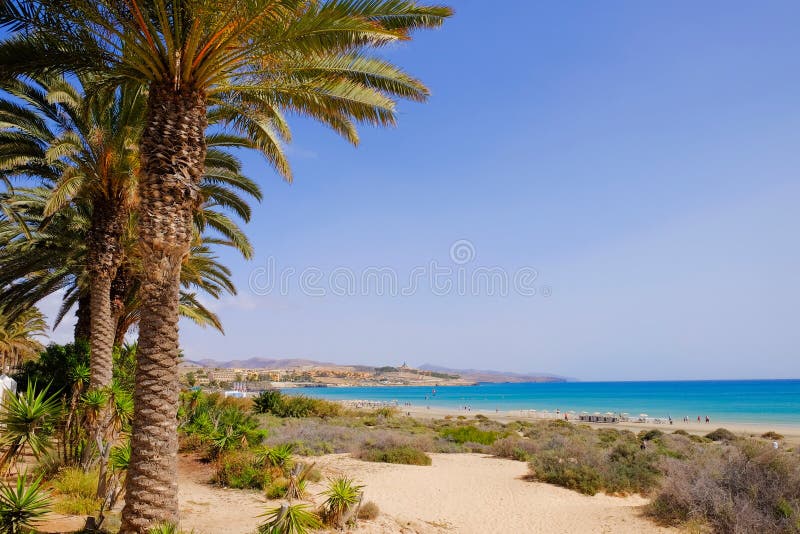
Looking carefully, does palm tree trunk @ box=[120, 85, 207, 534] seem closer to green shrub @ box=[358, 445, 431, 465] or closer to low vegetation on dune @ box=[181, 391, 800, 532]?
low vegetation on dune @ box=[181, 391, 800, 532]

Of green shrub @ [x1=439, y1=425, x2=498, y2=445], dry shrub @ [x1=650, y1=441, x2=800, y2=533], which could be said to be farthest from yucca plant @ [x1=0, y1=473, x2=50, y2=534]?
green shrub @ [x1=439, y1=425, x2=498, y2=445]

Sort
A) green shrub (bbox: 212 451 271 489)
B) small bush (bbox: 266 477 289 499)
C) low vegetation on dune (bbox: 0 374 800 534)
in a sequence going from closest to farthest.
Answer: low vegetation on dune (bbox: 0 374 800 534)
small bush (bbox: 266 477 289 499)
green shrub (bbox: 212 451 271 489)

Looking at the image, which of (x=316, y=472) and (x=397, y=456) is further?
(x=397, y=456)

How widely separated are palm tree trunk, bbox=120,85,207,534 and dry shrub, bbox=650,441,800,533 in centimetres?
994

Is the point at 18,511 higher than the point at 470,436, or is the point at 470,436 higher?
the point at 18,511

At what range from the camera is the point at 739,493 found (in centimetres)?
988

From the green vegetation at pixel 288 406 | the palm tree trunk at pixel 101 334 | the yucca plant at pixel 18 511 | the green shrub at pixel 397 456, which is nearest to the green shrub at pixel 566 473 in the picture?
the green shrub at pixel 397 456

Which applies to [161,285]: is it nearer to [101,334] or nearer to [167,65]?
[167,65]

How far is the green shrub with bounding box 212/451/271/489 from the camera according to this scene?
1011 cm

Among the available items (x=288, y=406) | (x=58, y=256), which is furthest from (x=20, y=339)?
(x=58, y=256)

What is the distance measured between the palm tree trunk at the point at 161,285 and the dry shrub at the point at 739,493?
994 centimetres

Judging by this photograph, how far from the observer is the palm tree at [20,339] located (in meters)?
31.6

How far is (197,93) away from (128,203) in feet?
Answer: 18.4

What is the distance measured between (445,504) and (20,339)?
39583 mm
